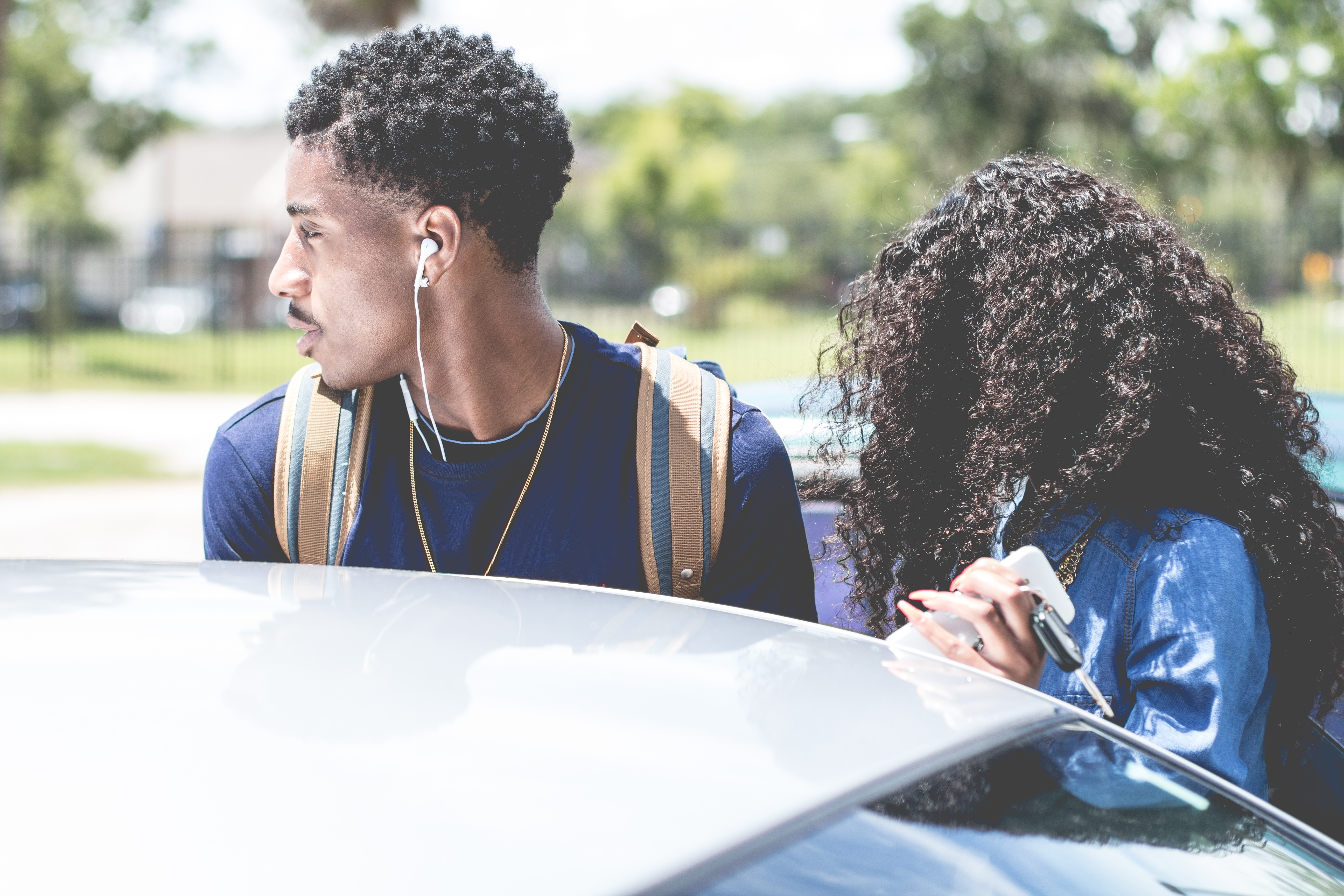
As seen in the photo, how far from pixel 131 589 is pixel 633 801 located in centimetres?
89

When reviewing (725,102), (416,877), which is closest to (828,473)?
(416,877)

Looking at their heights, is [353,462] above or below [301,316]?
below

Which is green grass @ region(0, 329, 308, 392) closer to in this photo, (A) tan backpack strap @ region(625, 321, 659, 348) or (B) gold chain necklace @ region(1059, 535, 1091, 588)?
(A) tan backpack strap @ region(625, 321, 659, 348)

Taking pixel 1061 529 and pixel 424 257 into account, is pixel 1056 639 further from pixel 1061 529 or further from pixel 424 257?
pixel 424 257

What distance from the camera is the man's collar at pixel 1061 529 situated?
1871 millimetres

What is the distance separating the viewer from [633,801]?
3.35 ft

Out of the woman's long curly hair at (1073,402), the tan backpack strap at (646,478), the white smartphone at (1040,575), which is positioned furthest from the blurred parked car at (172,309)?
the white smartphone at (1040,575)

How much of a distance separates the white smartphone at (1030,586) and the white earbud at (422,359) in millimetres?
964

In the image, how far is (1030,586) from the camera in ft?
5.32

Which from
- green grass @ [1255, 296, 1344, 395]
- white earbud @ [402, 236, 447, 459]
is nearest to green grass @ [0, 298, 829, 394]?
green grass @ [1255, 296, 1344, 395]

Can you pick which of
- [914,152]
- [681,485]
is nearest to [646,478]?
[681,485]

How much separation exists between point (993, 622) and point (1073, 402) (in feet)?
1.52

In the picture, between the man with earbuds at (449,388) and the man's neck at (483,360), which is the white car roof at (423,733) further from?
the man's neck at (483,360)

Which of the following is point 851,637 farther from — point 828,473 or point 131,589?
point 828,473
